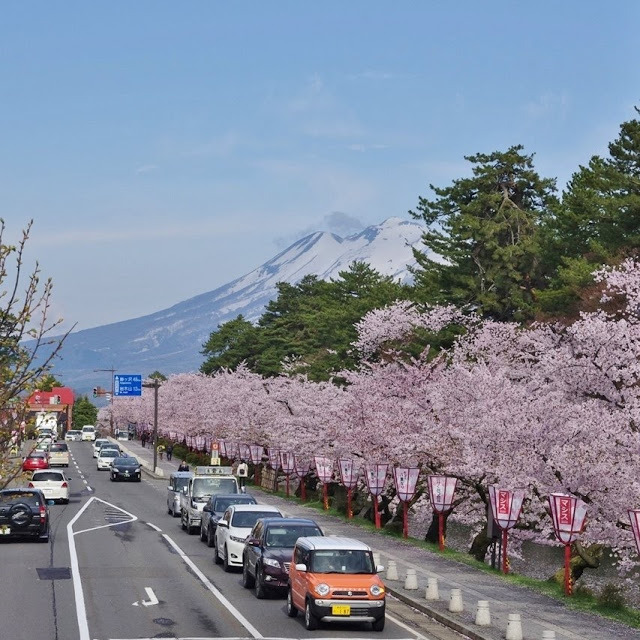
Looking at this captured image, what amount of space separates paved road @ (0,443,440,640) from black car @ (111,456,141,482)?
1305 inches

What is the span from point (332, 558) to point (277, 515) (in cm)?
889

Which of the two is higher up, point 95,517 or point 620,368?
point 620,368

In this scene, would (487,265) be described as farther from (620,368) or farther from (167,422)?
(167,422)

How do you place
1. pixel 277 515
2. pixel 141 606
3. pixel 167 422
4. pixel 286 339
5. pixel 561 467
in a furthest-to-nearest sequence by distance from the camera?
pixel 167 422 → pixel 286 339 → pixel 277 515 → pixel 561 467 → pixel 141 606

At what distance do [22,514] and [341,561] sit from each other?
17.6 m

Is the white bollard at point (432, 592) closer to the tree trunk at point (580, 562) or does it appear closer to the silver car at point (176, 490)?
the tree trunk at point (580, 562)

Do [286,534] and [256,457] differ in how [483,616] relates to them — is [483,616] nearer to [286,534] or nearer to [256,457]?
[286,534]

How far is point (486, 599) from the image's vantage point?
2588 cm

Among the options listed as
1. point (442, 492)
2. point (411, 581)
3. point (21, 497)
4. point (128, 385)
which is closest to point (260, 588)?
point (411, 581)

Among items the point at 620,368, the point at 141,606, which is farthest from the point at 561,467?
the point at 141,606

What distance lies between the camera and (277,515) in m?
31.2

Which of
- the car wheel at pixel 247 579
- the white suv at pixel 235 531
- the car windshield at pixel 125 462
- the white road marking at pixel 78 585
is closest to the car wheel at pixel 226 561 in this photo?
the white suv at pixel 235 531

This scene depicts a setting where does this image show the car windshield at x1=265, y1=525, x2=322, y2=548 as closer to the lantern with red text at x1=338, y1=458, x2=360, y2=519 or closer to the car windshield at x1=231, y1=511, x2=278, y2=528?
the car windshield at x1=231, y1=511, x2=278, y2=528

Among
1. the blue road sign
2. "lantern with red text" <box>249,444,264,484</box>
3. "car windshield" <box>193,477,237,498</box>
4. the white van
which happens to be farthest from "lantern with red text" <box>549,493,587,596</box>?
the white van
